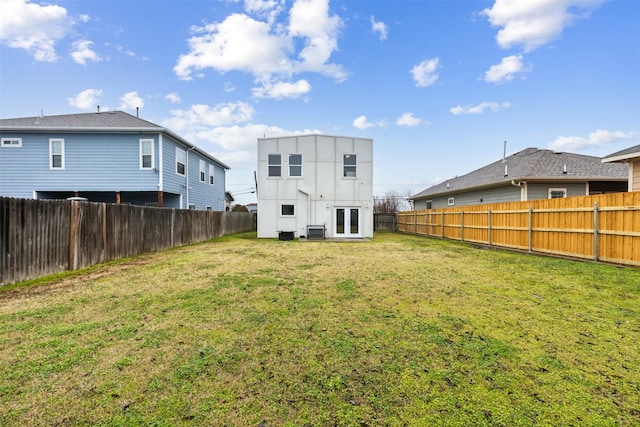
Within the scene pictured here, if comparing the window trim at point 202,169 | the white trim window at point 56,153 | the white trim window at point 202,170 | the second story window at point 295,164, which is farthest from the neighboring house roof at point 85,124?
the second story window at point 295,164

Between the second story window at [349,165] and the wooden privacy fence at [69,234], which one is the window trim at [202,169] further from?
the second story window at [349,165]

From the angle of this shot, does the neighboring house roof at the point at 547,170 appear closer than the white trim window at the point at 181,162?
Yes

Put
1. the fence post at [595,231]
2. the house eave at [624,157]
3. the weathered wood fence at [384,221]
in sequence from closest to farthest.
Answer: the fence post at [595,231], the house eave at [624,157], the weathered wood fence at [384,221]

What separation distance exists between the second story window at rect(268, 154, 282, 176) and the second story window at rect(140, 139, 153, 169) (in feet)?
19.5

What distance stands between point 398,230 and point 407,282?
19146 millimetres

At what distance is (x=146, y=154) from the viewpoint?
1480 cm

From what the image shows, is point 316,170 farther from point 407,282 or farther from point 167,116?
point 407,282

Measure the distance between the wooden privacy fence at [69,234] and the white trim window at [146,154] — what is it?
4.82 m

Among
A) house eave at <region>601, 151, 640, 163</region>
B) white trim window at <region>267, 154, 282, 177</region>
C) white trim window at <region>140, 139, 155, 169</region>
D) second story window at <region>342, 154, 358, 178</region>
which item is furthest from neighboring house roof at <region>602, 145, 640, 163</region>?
white trim window at <region>140, 139, 155, 169</region>

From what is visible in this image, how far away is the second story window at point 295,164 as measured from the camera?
16.5m

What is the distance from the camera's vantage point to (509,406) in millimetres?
1995

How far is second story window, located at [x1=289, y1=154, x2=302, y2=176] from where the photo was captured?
16453 mm

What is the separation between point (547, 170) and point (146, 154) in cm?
1974

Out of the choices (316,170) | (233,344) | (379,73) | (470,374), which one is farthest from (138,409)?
(379,73)
